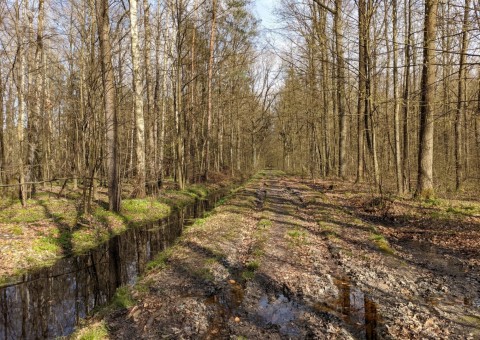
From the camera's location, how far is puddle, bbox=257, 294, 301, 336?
217 inches

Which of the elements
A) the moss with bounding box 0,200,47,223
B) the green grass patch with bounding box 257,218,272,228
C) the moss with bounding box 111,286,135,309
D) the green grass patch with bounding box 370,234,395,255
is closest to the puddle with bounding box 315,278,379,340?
the green grass patch with bounding box 370,234,395,255

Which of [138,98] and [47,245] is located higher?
[138,98]

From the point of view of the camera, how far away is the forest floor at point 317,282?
549 centimetres

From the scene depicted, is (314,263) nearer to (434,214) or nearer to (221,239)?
(221,239)

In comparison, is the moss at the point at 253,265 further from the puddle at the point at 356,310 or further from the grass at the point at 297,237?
the grass at the point at 297,237

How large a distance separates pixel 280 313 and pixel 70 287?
16.8 ft

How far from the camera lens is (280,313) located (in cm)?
603

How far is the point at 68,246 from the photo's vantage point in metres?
10.8

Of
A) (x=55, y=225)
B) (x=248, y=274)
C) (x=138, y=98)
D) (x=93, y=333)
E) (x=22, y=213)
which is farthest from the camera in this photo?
(x=138, y=98)

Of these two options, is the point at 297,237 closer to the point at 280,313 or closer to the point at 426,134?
the point at 280,313

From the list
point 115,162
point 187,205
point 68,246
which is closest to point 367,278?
point 68,246

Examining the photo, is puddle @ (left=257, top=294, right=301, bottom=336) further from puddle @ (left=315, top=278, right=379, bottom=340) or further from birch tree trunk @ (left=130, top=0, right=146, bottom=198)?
birch tree trunk @ (left=130, top=0, right=146, bottom=198)

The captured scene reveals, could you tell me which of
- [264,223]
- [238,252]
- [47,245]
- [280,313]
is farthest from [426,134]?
[47,245]

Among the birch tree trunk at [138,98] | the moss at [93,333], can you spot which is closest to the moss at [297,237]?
the moss at [93,333]
